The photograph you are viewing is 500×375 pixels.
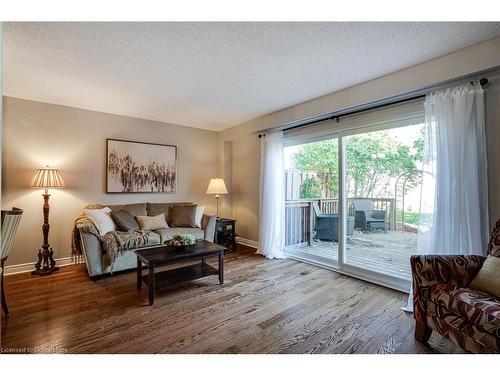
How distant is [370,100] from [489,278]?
6.41 feet

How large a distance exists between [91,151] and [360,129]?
3.95 m

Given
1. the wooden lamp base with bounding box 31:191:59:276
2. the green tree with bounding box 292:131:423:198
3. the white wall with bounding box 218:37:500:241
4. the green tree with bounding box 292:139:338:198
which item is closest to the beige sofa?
the wooden lamp base with bounding box 31:191:59:276

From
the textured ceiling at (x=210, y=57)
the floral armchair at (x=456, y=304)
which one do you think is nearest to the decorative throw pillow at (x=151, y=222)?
the textured ceiling at (x=210, y=57)

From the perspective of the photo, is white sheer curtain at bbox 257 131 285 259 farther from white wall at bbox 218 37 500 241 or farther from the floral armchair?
the floral armchair

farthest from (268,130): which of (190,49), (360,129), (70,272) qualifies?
(70,272)

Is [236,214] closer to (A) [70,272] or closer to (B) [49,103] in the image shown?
(A) [70,272]

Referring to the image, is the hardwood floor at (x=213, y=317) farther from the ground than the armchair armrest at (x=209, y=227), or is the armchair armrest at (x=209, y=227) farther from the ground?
the armchair armrest at (x=209, y=227)

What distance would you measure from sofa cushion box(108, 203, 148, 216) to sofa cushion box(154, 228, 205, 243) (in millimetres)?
499

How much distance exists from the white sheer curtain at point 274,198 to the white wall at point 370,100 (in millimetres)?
373

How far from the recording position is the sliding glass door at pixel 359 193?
2.70 meters

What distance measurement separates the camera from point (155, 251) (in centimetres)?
261

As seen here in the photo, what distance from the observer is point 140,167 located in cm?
409

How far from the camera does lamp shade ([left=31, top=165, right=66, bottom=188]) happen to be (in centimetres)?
305

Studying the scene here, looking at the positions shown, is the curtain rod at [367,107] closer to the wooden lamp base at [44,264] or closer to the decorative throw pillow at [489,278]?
the decorative throw pillow at [489,278]
